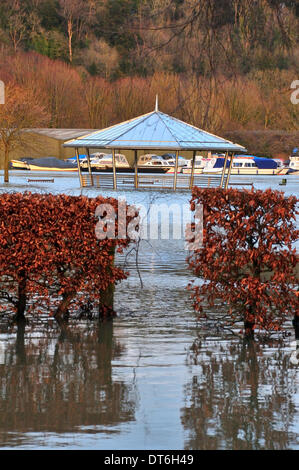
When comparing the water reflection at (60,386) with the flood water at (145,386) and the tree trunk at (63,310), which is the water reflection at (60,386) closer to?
the flood water at (145,386)

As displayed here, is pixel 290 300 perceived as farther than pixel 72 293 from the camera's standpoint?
No

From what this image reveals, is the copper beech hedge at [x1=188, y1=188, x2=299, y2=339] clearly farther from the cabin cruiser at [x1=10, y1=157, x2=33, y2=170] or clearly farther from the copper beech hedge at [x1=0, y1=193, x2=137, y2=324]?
the cabin cruiser at [x1=10, y1=157, x2=33, y2=170]

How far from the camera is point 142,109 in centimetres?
11325

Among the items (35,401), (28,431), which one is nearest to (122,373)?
(35,401)

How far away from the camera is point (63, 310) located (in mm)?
10742

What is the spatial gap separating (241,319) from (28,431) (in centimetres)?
411

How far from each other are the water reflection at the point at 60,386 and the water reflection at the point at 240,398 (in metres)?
0.61

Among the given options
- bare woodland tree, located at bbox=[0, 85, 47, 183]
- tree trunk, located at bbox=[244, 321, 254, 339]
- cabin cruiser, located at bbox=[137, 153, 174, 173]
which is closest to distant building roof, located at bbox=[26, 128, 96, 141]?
cabin cruiser, located at bbox=[137, 153, 174, 173]

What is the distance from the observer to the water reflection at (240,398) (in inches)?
250

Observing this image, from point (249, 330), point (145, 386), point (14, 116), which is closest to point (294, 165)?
point (14, 116)

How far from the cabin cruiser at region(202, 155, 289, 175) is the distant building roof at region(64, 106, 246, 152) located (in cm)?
4958

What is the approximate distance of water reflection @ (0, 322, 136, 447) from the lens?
668 centimetres

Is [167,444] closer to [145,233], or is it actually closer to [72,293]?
[72,293]

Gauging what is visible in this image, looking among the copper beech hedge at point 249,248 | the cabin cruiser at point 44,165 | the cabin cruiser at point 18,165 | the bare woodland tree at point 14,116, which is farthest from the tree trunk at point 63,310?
the cabin cruiser at point 18,165
